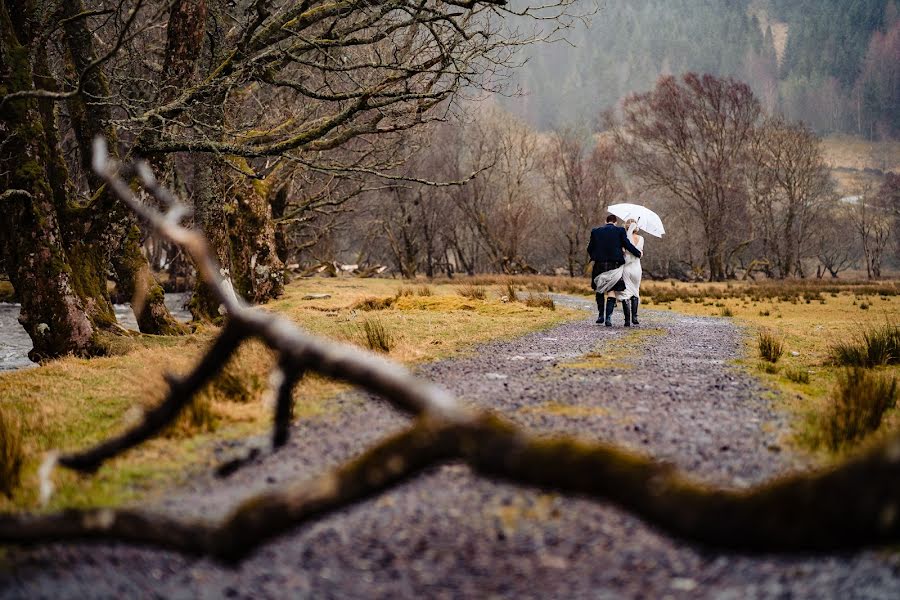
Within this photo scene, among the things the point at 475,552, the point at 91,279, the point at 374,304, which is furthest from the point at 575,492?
the point at 374,304

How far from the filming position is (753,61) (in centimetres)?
14862

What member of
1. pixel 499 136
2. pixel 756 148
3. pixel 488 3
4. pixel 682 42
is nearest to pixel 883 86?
pixel 682 42

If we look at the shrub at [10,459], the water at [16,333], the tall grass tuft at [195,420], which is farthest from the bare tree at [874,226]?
the shrub at [10,459]

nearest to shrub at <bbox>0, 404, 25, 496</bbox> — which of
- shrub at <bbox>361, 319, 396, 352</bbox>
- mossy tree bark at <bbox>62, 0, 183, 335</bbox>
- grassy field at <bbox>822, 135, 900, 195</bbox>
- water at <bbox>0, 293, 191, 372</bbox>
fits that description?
shrub at <bbox>361, 319, 396, 352</bbox>

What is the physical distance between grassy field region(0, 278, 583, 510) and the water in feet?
8.99

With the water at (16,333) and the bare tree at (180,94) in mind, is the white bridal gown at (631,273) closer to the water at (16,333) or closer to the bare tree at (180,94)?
the bare tree at (180,94)

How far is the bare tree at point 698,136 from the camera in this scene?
3612cm

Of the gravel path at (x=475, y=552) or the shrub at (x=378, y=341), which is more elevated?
the shrub at (x=378, y=341)

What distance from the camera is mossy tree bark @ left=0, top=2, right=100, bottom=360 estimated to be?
8.40m

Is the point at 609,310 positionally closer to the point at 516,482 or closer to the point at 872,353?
the point at 872,353

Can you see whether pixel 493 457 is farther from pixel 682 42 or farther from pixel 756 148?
pixel 682 42

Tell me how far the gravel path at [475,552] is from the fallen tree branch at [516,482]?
14.4 inches

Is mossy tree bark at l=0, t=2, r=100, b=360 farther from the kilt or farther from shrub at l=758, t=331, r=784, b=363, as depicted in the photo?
shrub at l=758, t=331, r=784, b=363

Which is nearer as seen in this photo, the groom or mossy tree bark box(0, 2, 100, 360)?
mossy tree bark box(0, 2, 100, 360)
